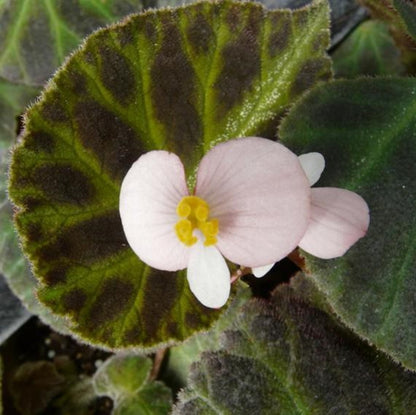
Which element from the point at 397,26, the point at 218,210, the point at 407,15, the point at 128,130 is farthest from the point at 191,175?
the point at 397,26

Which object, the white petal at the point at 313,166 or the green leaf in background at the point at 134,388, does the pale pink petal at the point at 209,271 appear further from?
the green leaf in background at the point at 134,388

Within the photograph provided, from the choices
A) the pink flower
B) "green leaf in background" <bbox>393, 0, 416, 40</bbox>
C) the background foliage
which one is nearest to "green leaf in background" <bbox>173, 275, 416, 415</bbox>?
the background foliage

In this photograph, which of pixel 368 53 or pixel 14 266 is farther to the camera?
pixel 368 53

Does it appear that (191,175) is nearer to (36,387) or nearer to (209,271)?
(209,271)

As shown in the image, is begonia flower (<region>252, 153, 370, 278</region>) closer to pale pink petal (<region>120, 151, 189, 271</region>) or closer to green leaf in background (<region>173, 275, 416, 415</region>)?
pale pink petal (<region>120, 151, 189, 271</region>)

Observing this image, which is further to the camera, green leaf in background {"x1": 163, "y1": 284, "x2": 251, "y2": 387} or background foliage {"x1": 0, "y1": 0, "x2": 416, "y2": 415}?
green leaf in background {"x1": 163, "y1": 284, "x2": 251, "y2": 387}

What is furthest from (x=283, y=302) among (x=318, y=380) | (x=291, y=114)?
(x=291, y=114)

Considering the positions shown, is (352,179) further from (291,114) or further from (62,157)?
(62,157)
